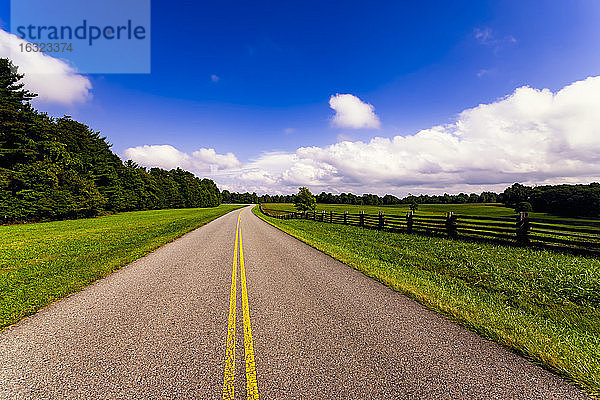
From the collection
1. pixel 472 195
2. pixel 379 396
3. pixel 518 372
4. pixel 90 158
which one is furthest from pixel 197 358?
pixel 472 195

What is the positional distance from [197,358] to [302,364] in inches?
57.5

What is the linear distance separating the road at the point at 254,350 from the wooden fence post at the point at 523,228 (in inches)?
361

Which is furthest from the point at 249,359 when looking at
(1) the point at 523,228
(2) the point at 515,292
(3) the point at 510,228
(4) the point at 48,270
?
(3) the point at 510,228

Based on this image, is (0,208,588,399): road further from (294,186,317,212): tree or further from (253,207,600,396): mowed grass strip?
(294,186,317,212): tree

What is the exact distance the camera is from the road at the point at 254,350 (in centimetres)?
276

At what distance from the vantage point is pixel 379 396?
2635 millimetres

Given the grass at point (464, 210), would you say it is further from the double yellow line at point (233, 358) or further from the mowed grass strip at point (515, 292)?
the double yellow line at point (233, 358)

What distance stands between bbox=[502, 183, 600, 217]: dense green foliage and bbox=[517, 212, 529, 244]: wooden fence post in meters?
51.8

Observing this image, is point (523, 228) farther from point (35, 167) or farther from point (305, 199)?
point (35, 167)

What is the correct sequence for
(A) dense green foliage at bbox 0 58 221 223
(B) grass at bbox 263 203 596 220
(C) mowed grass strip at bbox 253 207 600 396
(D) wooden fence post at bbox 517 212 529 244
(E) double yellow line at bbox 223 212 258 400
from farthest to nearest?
(B) grass at bbox 263 203 596 220 < (A) dense green foliage at bbox 0 58 221 223 < (D) wooden fence post at bbox 517 212 529 244 < (C) mowed grass strip at bbox 253 207 600 396 < (E) double yellow line at bbox 223 212 258 400

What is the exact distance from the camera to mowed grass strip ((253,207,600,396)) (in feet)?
11.4

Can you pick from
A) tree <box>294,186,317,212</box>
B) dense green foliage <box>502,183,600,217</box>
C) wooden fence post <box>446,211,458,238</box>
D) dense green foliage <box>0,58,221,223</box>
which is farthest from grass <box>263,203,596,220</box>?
dense green foliage <box>0,58,221,223</box>

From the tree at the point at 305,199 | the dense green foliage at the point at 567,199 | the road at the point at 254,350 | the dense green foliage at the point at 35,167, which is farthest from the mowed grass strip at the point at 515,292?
the dense green foliage at the point at 567,199

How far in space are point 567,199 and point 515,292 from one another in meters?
62.6
